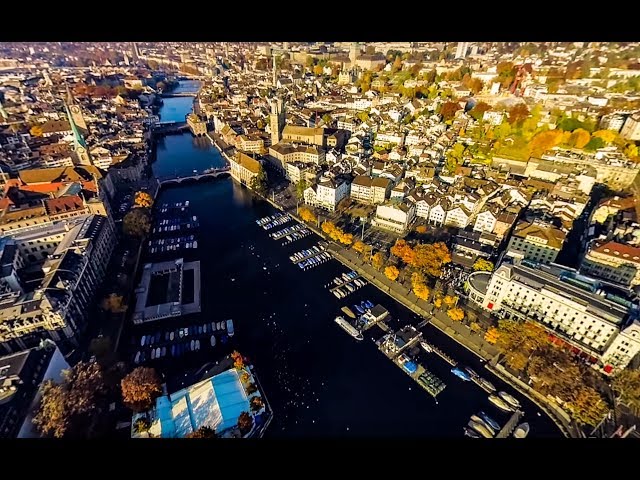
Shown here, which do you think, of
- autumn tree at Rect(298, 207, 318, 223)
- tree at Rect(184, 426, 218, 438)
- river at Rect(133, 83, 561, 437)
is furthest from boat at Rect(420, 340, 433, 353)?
autumn tree at Rect(298, 207, 318, 223)

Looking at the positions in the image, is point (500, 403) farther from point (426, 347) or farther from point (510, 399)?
point (426, 347)

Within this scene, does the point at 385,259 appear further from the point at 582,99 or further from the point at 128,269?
Result: the point at 582,99

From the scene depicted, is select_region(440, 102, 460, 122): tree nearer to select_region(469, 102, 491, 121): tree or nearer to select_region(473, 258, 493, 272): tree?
select_region(469, 102, 491, 121): tree

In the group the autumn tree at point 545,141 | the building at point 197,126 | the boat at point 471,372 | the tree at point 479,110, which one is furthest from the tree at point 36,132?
the autumn tree at point 545,141

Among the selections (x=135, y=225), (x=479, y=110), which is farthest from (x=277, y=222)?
(x=479, y=110)

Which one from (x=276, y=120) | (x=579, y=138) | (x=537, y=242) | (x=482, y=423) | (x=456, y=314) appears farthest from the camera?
(x=276, y=120)

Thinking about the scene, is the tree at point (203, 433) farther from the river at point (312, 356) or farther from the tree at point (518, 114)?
the tree at point (518, 114)
